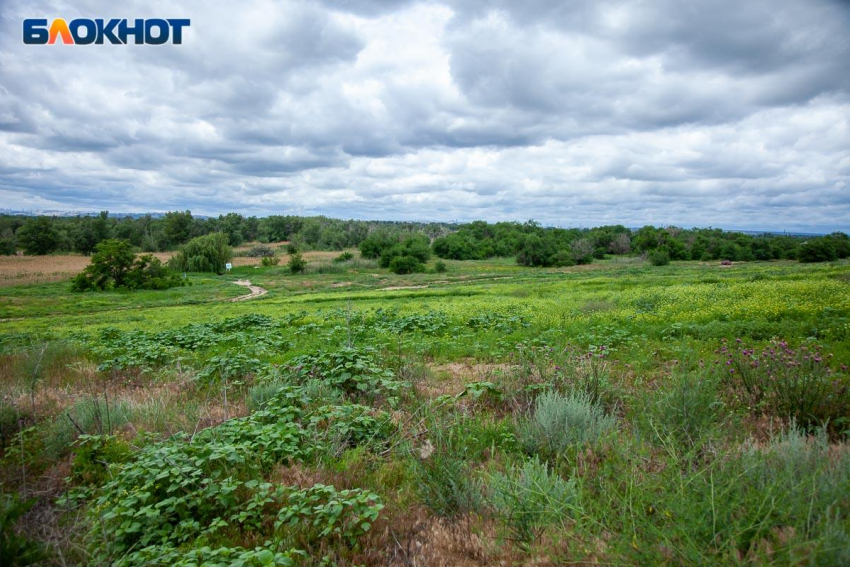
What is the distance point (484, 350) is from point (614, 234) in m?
118

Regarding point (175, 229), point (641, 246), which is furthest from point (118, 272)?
point (641, 246)

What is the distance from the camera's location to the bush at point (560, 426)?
4.54 meters

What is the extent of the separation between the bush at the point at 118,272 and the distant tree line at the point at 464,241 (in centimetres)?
883

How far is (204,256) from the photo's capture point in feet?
252

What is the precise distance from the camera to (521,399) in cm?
623

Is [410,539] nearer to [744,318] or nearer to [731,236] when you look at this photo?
[744,318]

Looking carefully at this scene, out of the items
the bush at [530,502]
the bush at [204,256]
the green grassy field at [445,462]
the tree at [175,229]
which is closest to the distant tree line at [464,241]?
the tree at [175,229]

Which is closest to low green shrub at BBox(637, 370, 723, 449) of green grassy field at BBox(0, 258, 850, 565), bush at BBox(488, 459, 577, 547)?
green grassy field at BBox(0, 258, 850, 565)

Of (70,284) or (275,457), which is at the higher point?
(275,457)

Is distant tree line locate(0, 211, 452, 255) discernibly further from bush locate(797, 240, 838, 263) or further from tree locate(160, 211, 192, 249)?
bush locate(797, 240, 838, 263)

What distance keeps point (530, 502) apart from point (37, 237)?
361ft

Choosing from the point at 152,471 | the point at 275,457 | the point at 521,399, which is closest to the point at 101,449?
the point at 152,471

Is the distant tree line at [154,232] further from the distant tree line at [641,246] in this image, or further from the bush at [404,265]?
the bush at [404,265]

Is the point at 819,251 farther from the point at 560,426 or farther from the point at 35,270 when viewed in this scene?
the point at 35,270
